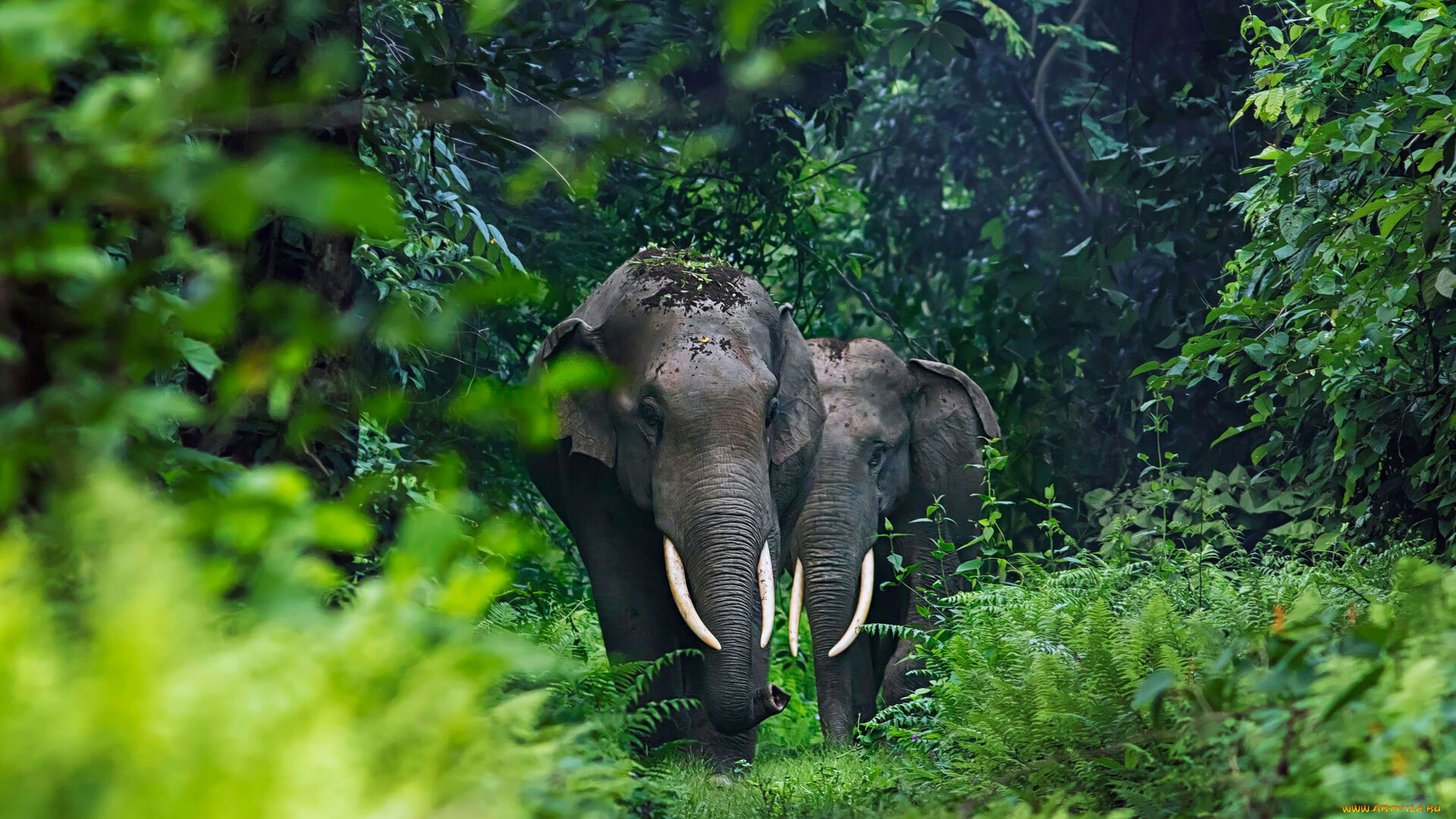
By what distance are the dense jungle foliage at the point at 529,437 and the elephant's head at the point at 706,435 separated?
658mm

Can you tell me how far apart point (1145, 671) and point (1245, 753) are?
969mm

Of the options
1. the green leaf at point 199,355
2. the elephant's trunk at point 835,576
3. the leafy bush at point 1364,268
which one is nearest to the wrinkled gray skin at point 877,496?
the elephant's trunk at point 835,576

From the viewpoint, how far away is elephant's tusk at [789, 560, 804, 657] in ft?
27.6

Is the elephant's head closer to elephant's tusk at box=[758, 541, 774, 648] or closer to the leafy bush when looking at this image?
elephant's tusk at box=[758, 541, 774, 648]

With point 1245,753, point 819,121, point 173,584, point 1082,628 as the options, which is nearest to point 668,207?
point 819,121

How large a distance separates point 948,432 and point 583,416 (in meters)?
3.49

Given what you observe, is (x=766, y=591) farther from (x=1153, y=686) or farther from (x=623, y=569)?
(x=1153, y=686)

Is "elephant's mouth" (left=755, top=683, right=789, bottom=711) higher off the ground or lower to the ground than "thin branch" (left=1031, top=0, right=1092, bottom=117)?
lower

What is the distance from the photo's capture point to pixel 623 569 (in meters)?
7.29

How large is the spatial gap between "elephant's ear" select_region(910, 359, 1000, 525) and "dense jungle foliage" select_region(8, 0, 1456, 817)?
265 mm

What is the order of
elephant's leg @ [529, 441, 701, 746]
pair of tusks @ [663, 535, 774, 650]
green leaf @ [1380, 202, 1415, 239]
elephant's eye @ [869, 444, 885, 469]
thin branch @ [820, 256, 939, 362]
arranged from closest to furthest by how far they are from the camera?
green leaf @ [1380, 202, 1415, 239]
pair of tusks @ [663, 535, 774, 650]
elephant's leg @ [529, 441, 701, 746]
elephant's eye @ [869, 444, 885, 469]
thin branch @ [820, 256, 939, 362]

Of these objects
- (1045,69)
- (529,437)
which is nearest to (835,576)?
(529,437)

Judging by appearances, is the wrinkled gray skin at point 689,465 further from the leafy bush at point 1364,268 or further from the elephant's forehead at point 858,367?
the leafy bush at point 1364,268

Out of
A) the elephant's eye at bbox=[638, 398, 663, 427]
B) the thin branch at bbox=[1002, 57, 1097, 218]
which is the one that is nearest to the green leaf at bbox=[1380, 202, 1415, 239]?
the elephant's eye at bbox=[638, 398, 663, 427]
